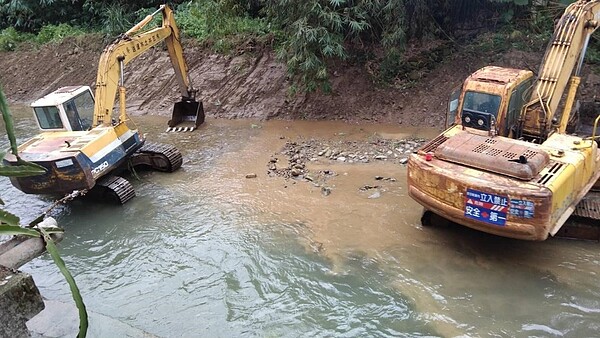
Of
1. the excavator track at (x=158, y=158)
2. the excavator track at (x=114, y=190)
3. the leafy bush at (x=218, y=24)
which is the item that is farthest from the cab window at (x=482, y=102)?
the leafy bush at (x=218, y=24)

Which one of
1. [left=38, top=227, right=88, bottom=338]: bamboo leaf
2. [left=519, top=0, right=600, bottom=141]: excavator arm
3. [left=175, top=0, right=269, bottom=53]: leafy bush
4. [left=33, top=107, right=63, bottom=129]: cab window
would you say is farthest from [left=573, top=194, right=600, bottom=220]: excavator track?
[left=175, top=0, right=269, bottom=53]: leafy bush

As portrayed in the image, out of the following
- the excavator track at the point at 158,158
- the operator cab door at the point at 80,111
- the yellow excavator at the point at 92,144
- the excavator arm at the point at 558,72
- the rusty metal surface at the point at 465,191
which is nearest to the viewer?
the rusty metal surface at the point at 465,191

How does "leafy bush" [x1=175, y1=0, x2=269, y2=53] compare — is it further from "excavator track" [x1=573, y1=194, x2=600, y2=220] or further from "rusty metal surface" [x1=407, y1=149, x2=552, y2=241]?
"excavator track" [x1=573, y1=194, x2=600, y2=220]

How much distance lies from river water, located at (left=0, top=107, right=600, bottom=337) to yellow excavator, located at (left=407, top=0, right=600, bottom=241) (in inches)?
26.5

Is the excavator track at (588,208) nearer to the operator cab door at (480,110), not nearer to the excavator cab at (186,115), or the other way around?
the operator cab door at (480,110)

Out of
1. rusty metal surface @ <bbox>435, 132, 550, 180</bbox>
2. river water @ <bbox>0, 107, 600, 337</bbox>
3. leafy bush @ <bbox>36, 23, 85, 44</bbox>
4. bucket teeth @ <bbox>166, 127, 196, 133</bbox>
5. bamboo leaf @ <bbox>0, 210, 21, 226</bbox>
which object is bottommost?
river water @ <bbox>0, 107, 600, 337</bbox>

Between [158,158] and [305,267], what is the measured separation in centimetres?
455

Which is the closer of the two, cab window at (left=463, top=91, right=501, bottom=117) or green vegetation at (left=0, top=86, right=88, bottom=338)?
green vegetation at (left=0, top=86, right=88, bottom=338)

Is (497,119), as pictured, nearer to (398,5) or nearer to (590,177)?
(590,177)

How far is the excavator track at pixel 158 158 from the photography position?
31.2 feet

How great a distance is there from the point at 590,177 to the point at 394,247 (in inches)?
103

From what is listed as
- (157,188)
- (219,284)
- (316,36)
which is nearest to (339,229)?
(219,284)

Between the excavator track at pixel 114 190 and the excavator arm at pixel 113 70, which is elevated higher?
Result: the excavator arm at pixel 113 70

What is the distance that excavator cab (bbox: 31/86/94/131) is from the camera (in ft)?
27.3
